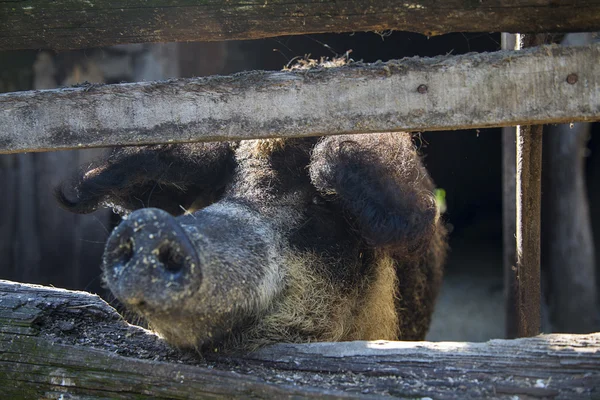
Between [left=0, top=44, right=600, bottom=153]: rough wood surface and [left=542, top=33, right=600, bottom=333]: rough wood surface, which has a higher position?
[left=0, top=44, right=600, bottom=153]: rough wood surface

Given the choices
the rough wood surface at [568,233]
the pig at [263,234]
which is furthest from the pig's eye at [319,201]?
the rough wood surface at [568,233]

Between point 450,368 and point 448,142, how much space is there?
562 centimetres

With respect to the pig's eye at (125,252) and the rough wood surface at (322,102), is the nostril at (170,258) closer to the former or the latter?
the pig's eye at (125,252)

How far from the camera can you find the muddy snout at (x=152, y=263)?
1838 mm

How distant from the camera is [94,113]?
90.5 inches


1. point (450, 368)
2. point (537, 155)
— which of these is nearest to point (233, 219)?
point (450, 368)

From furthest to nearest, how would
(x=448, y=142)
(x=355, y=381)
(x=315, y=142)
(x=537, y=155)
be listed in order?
(x=448, y=142) < (x=315, y=142) < (x=537, y=155) < (x=355, y=381)

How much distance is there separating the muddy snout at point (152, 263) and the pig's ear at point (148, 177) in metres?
1.25

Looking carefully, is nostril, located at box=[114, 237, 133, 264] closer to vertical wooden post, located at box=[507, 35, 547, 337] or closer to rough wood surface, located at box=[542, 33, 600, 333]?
vertical wooden post, located at box=[507, 35, 547, 337]

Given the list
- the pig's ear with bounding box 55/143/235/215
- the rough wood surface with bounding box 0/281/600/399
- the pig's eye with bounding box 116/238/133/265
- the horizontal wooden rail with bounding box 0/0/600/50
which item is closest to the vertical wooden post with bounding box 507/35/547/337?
the horizontal wooden rail with bounding box 0/0/600/50

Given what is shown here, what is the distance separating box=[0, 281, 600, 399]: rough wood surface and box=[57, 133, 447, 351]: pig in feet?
0.47

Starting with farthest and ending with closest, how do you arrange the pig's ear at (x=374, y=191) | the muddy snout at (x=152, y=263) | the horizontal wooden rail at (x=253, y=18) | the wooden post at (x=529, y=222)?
the wooden post at (x=529, y=222)
the pig's ear at (x=374, y=191)
the horizontal wooden rail at (x=253, y=18)
the muddy snout at (x=152, y=263)

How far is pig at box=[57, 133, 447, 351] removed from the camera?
1.89 meters

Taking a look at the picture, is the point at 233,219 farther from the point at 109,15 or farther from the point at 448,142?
the point at 448,142
